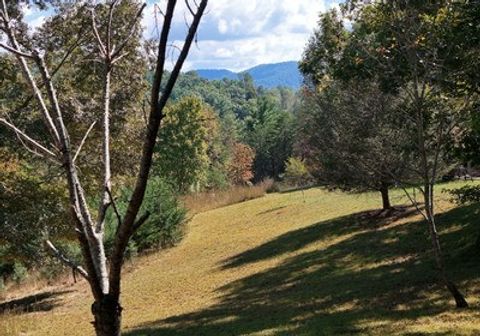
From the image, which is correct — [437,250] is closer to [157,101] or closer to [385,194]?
[157,101]

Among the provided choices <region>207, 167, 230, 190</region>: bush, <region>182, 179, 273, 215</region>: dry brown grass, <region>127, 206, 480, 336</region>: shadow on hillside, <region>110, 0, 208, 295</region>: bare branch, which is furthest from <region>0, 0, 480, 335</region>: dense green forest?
<region>207, 167, 230, 190</region>: bush

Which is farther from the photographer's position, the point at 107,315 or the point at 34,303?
the point at 34,303

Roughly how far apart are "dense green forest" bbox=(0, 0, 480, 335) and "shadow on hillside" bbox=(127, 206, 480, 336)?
58 centimetres

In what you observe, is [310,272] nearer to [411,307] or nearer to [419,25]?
[411,307]

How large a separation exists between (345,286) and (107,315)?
11.2 m

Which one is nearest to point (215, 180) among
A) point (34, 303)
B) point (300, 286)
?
point (34, 303)

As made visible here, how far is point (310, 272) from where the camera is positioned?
16.0 meters

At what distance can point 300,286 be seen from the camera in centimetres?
1442

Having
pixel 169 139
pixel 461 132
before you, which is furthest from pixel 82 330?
pixel 169 139

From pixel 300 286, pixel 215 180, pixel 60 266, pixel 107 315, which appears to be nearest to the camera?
pixel 107 315

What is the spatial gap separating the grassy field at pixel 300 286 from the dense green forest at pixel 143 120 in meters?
0.64

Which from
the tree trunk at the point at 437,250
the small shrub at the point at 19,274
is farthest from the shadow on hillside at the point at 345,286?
the small shrub at the point at 19,274

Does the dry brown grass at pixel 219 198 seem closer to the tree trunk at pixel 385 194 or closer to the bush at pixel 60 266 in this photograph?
the bush at pixel 60 266

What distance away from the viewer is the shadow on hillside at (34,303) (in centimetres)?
1792
